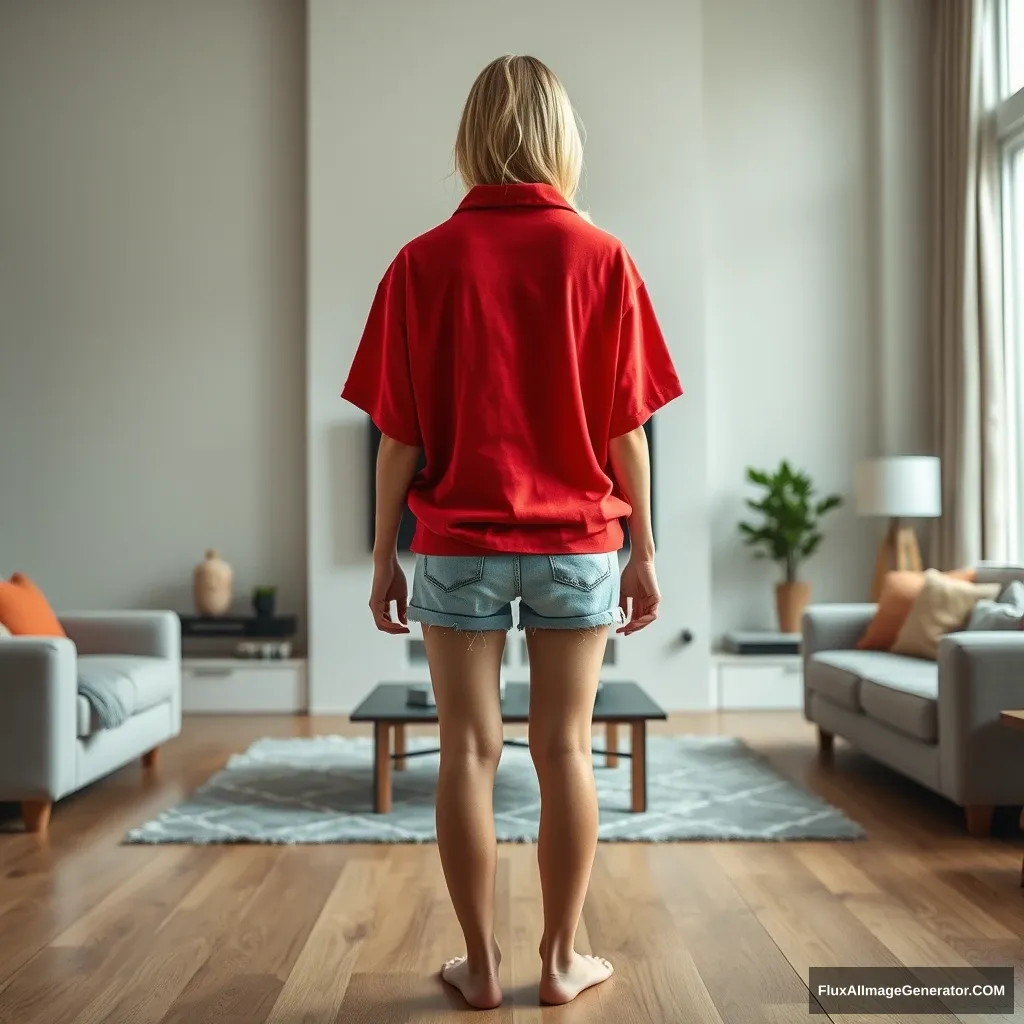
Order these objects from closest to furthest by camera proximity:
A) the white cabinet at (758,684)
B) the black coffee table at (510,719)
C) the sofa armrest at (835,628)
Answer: the black coffee table at (510,719), the sofa armrest at (835,628), the white cabinet at (758,684)

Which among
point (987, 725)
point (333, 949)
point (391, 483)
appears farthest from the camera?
point (987, 725)

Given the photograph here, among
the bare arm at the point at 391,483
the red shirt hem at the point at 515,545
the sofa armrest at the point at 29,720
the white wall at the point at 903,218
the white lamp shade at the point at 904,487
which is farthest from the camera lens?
the white wall at the point at 903,218

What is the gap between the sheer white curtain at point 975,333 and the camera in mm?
5246

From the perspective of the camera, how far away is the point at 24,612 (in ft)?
12.0

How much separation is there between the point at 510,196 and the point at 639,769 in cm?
206

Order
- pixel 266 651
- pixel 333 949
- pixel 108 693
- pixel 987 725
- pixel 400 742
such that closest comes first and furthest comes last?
pixel 333 949
pixel 987 725
pixel 108 693
pixel 400 742
pixel 266 651

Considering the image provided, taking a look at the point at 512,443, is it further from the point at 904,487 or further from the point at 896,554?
the point at 896,554

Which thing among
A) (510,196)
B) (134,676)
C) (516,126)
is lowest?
(134,676)

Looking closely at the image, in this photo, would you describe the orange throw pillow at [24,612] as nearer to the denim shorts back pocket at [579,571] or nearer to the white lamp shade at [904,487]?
the denim shorts back pocket at [579,571]

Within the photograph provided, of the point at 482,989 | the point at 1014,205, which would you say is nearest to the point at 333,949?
the point at 482,989

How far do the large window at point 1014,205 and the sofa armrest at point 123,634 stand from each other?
3799 millimetres

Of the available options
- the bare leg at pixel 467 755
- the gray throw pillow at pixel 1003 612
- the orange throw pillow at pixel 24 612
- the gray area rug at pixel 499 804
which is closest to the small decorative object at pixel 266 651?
the gray area rug at pixel 499 804

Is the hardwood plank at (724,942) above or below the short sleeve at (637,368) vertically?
below

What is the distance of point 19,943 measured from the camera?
87.9 inches
